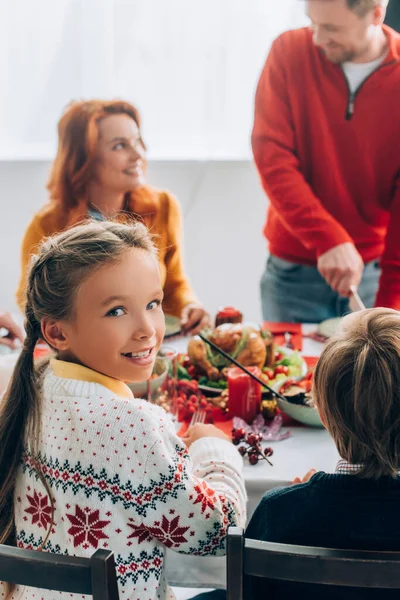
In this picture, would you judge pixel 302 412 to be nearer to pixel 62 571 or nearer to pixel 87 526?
pixel 87 526

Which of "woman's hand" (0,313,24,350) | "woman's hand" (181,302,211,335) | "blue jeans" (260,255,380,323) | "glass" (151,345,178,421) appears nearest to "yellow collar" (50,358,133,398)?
"glass" (151,345,178,421)

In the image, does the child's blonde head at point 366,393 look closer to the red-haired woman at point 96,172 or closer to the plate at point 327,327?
the plate at point 327,327

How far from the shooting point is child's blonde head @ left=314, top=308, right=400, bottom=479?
3.07 ft

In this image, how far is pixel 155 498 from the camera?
0.96 metres

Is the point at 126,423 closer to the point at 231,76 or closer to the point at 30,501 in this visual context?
the point at 30,501

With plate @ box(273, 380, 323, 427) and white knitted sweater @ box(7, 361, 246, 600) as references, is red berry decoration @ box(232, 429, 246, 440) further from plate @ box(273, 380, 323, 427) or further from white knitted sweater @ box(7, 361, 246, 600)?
white knitted sweater @ box(7, 361, 246, 600)

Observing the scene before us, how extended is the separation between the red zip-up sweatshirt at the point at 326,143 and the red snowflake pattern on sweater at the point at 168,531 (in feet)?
4.46

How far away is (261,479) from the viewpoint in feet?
4.18

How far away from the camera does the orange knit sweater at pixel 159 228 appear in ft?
7.44

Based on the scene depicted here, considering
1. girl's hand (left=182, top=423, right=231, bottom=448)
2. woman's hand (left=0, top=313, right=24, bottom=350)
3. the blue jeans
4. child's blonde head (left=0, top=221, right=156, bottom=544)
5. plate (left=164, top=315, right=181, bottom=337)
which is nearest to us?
child's blonde head (left=0, top=221, right=156, bottom=544)

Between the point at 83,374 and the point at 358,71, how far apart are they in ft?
5.32

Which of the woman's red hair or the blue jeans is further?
the blue jeans

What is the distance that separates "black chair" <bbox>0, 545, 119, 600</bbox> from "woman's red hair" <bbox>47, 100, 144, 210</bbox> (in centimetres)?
161

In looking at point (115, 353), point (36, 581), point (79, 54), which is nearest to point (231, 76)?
point (79, 54)
